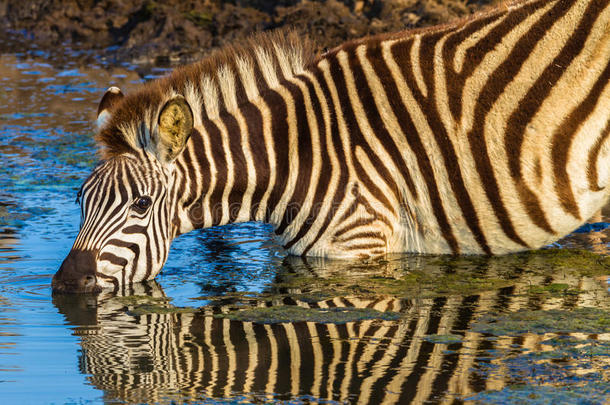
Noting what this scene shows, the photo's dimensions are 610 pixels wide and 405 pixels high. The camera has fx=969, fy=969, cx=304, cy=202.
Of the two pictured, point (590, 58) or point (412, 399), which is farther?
point (590, 58)

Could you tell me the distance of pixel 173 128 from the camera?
7547 mm

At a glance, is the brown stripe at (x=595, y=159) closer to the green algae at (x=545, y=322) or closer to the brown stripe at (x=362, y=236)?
the green algae at (x=545, y=322)

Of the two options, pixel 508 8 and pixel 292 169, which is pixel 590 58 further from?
pixel 292 169

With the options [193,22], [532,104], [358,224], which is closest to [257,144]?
[358,224]

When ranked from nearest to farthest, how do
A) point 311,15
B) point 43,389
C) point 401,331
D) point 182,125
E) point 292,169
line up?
point 43,389, point 401,331, point 182,125, point 292,169, point 311,15

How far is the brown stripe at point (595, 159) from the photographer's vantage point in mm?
7820

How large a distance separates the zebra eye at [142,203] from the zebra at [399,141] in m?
0.07

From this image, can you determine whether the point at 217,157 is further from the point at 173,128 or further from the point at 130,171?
the point at 130,171

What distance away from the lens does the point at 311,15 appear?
730 inches

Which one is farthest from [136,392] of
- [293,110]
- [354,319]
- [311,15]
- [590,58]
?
[311,15]

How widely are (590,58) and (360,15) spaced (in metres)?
11.1

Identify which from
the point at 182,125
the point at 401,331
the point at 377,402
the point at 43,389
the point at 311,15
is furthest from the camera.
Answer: the point at 311,15

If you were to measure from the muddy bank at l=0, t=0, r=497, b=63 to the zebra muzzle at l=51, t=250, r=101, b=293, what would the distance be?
9.73m

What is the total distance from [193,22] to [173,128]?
12539mm
